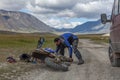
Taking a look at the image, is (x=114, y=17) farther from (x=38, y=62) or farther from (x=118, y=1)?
(x=38, y=62)

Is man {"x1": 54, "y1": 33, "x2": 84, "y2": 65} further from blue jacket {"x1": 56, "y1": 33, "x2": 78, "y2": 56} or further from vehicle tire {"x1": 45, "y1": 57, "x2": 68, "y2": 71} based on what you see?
vehicle tire {"x1": 45, "y1": 57, "x2": 68, "y2": 71}

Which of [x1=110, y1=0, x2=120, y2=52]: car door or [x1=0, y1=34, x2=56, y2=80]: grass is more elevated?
[x1=110, y1=0, x2=120, y2=52]: car door

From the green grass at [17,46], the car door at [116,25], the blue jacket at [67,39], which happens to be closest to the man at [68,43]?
the blue jacket at [67,39]

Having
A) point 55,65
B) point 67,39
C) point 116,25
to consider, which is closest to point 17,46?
point 67,39

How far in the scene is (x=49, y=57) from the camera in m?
14.5

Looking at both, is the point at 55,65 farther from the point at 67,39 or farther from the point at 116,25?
the point at 116,25

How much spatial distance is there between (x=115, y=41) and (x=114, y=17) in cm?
91

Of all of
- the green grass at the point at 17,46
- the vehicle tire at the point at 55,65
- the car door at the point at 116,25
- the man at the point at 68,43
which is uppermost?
the car door at the point at 116,25

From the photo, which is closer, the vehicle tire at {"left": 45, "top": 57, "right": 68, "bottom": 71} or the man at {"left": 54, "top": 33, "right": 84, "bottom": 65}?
the vehicle tire at {"left": 45, "top": 57, "right": 68, "bottom": 71}

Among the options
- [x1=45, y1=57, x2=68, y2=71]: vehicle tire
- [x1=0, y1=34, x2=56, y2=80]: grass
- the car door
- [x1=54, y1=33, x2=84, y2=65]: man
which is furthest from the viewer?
[x1=54, y1=33, x2=84, y2=65]: man

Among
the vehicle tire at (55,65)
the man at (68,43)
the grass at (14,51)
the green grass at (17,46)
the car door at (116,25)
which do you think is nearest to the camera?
the car door at (116,25)

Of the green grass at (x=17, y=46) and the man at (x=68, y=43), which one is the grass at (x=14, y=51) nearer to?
the green grass at (x=17, y=46)

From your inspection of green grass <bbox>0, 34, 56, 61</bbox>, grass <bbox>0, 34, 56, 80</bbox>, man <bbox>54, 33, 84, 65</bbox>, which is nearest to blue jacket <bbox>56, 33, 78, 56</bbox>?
man <bbox>54, 33, 84, 65</bbox>

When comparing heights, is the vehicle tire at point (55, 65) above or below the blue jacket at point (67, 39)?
below
